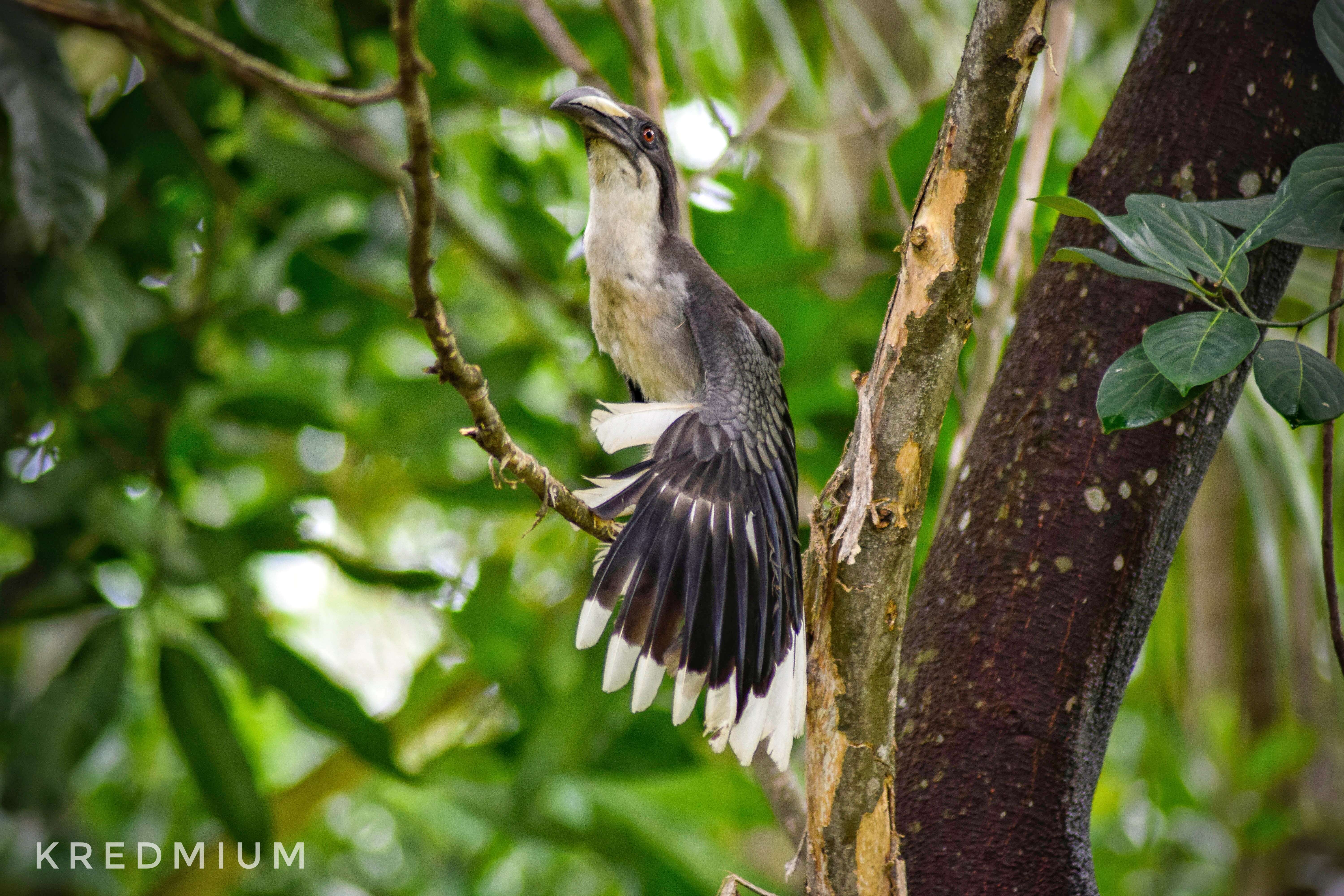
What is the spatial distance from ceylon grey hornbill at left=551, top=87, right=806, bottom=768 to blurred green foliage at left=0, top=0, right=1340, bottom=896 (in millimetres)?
429

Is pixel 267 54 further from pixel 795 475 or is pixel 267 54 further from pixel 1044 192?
pixel 1044 192

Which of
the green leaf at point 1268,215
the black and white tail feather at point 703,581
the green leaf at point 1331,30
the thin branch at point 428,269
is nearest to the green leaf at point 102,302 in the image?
the black and white tail feather at point 703,581

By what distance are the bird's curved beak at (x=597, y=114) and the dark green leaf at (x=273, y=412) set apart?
98 centimetres

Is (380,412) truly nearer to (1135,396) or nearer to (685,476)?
(685,476)

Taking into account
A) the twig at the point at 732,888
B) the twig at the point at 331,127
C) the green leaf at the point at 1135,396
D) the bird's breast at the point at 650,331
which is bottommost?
the twig at the point at 732,888

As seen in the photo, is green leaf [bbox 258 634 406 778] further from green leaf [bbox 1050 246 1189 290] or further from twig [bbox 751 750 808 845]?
green leaf [bbox 1050 246 1189 290]

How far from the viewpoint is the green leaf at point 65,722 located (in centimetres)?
225

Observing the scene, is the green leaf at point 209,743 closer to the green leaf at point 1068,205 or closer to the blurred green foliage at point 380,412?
the blurred green foliage at point 380,412

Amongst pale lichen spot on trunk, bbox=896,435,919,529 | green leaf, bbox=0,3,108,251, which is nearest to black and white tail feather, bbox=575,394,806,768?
pale lichen spot on trunk, bbox=896,435,919,529

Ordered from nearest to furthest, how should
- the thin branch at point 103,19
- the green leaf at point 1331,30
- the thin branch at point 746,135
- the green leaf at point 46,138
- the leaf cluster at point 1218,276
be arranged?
the leaf cluster at point 1218,276 < the green leaf at point 1331,30 < the green leaf at point 46,138 < the thin branch at point 103,19 < the thin branch at point 746,135

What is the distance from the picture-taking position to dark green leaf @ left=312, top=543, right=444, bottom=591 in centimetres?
231

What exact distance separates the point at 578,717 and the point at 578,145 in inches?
65.8

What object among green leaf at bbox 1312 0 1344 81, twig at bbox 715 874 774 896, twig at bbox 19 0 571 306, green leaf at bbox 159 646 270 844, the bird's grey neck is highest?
twig at bbox 19 0 571 306

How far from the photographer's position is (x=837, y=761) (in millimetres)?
1125
